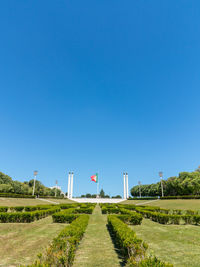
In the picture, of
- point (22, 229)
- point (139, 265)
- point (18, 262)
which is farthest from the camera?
point (22, 229)

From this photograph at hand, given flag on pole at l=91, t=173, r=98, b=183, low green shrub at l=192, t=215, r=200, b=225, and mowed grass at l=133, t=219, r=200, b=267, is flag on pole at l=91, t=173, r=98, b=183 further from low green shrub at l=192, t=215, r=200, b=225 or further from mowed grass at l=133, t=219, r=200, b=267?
mowed grass at l=133, t=219, r=200, b=267

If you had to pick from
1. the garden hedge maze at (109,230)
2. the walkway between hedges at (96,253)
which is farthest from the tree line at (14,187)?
the walkway between hedges at (96,253)

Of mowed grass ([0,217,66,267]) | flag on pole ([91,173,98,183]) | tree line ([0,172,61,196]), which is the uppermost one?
flag on pole ([91,173,98,183])

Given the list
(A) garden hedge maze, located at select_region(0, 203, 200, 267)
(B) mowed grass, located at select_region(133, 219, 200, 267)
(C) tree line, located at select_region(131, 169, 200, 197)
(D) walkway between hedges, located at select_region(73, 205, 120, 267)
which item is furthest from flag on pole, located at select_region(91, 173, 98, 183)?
(D) walkway between hedges, located at select_region(73, 205, 120, 267)

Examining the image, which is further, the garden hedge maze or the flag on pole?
the flag on pole

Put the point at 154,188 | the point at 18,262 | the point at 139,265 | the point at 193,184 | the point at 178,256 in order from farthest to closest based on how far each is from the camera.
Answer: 1. the point at 154,188
2. the point at 193,184
3. the point at 178,256
4. the point at 18,262
5. the point at 139,265

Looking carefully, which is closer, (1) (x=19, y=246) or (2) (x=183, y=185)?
(1) (x=19, y=246)

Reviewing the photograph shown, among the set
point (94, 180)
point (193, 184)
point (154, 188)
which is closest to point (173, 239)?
point (193, 184)

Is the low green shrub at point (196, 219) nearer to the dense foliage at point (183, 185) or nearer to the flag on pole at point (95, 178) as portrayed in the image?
the dense foliage at point (183, 185)

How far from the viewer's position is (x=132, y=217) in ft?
48.9

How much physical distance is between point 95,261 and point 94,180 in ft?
248

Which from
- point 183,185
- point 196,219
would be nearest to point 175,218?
point 196,219

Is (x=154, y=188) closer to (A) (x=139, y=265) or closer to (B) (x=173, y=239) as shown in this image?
(B) (x=173, y=239)

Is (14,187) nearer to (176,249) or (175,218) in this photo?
(175,218)
